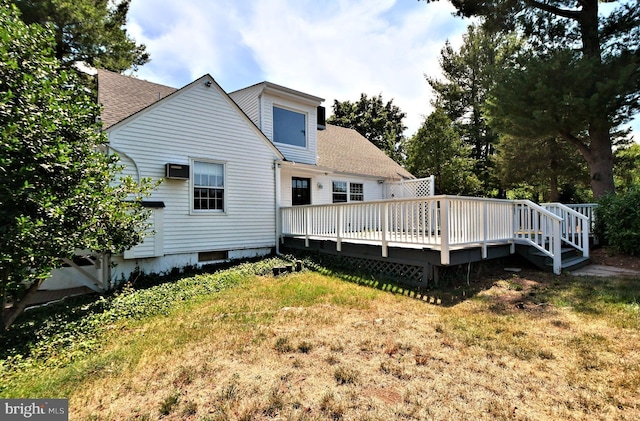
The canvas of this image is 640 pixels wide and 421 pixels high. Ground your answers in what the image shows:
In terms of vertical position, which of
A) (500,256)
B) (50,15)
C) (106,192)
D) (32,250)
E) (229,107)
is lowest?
(500,256)

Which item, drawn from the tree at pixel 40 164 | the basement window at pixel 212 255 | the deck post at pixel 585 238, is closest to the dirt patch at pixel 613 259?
the deck post at pixel 585 238

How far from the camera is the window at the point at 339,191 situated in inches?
469

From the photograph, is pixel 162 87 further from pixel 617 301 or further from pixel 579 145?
pixel 579 145

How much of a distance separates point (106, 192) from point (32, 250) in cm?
134

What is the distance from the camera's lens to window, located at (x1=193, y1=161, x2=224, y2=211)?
25.9 ft

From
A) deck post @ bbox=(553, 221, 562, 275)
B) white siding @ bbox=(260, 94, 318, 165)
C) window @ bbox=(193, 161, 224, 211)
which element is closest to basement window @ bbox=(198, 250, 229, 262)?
window @ bbox=(193, 161, 224, 211)

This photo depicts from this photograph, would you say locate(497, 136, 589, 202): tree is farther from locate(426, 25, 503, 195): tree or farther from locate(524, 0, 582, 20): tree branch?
locate(524, 0, 582, 20): tree branch

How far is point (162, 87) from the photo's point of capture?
10.1 m

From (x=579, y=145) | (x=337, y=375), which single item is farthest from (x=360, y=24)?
(x=337, y=375)

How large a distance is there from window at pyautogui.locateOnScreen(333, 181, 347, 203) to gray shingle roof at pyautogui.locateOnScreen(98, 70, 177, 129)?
6.83 m

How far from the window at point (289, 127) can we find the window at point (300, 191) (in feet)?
4.41

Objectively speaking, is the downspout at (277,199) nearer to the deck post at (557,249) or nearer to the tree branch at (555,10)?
the deck post at (557,249)

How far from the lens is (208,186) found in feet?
26.5

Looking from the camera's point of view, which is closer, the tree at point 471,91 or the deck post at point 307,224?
the deck post at point 307,224
